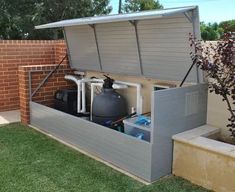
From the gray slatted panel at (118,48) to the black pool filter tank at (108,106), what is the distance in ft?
1.31

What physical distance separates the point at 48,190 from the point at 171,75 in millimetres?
2422

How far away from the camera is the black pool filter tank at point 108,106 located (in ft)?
17.8

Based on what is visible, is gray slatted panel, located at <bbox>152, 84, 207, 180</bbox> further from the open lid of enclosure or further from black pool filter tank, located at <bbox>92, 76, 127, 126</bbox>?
black pool filter tank, located at <bbox>92, 76, 127, 126</bbox>

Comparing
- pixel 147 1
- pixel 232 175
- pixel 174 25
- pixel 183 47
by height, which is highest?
pixel 147 1

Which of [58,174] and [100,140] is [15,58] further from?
[58,174]

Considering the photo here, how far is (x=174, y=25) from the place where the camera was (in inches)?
175

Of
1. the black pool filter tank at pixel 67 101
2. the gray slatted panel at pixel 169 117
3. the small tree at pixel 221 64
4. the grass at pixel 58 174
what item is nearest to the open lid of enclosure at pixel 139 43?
the small tree at pixel 221 64

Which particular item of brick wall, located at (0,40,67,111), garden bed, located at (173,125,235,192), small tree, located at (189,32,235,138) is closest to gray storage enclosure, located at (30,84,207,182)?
garden bed, located at (173,125,235,192)

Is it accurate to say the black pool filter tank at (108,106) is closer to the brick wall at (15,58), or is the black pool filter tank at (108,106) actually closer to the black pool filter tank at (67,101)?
the black pool filter tank at (67,101)

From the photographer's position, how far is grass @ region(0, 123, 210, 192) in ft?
12.4

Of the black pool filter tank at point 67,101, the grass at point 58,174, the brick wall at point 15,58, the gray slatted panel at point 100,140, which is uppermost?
the brick wall at point 15,58

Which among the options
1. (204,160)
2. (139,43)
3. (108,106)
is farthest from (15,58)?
(204,160)

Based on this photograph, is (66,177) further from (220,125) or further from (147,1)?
(147,1)

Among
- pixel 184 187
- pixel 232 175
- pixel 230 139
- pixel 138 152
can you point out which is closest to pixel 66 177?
pixel 138 152
